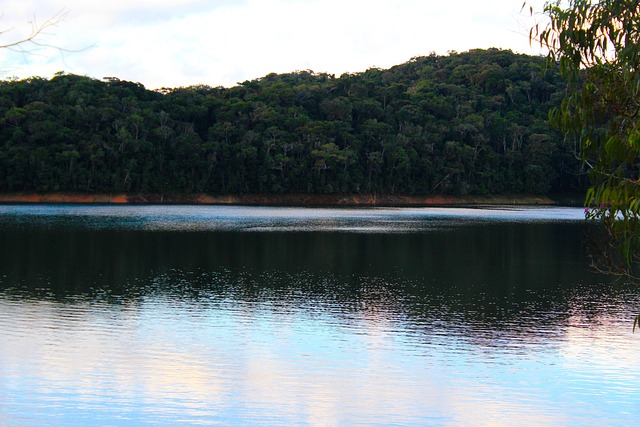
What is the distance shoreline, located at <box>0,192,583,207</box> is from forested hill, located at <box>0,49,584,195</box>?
886mm

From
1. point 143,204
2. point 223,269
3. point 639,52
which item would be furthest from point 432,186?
point 639,52

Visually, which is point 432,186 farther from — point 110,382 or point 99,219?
point 110,382

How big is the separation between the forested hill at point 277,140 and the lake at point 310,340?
59229mm

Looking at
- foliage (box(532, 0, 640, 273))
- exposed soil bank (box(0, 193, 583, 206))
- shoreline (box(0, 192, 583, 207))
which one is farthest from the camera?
exposed soil bank (box(0, 193, 583, 206))

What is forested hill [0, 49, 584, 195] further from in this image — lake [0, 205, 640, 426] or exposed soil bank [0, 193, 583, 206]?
lake [0, 205, 640, 426]

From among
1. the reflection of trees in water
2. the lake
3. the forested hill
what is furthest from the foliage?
the forested hill

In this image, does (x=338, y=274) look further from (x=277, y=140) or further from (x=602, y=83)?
(x=277, y=140)

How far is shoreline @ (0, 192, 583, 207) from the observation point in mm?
86500

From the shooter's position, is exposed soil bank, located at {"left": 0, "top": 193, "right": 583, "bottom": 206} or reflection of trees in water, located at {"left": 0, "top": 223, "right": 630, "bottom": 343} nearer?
reflection of trees in water, located at {"left": 0, "top": 223, "right": 630, "bottom": 343}

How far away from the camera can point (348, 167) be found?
102 meters

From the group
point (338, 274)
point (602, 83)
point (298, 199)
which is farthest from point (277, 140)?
point (602, 83)

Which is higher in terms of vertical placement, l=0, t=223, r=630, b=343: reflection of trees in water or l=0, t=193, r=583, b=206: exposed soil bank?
l=0, t=193, r=583, b=206: exposed soil bank

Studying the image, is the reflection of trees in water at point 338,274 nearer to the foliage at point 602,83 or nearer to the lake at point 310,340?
the lake at point 310,340

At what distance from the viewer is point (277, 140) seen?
9931cm
